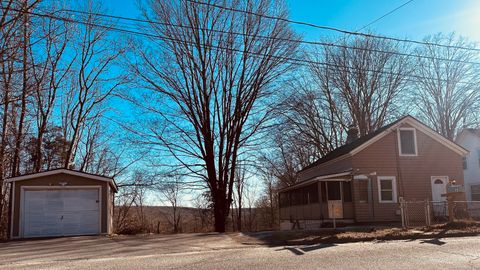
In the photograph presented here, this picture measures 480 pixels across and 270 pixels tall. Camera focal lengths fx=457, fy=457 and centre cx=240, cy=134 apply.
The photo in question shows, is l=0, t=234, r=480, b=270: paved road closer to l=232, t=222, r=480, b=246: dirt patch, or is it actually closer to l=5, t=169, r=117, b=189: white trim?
l=232, t=222, r=480, b=246: dirt patch

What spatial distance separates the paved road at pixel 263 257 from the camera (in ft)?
31.0

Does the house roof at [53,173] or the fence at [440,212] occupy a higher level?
the house roof at [53,173]

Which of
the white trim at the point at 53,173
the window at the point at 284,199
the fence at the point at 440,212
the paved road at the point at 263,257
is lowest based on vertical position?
the paved road at the point at 263,257

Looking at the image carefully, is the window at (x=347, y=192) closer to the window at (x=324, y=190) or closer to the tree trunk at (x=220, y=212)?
the window at (x=324, y=190)

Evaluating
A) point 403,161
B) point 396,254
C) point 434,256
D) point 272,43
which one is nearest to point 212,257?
point 396,254

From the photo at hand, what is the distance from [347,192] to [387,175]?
89.9 inches

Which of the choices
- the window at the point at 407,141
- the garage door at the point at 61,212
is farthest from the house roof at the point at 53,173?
the window at the point at 407,141

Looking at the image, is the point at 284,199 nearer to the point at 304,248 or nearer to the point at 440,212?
the point at 440,212

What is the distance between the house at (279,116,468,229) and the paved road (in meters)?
10.1

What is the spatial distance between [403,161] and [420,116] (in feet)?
64.1

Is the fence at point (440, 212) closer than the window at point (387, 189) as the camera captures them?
Yes

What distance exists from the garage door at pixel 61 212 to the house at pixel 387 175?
1117 centimetres

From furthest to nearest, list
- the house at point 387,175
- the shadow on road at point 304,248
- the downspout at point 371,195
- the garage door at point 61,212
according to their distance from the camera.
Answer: the house at point 387,175
the downspout at point 371,195
the garage door at point 61,212
the shadow on road at point 304,248

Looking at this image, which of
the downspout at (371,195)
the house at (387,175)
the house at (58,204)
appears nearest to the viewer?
the house at (58,204)
